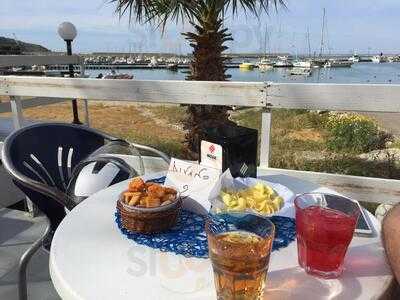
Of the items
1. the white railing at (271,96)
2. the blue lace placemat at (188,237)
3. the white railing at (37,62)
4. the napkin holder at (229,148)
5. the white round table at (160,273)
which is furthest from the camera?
the white railing at (37,62)

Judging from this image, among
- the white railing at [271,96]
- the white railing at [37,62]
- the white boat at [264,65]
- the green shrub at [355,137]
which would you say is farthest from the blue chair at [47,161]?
the white boat at [264,65]

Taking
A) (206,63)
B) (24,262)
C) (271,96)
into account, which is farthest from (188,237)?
(206,63)

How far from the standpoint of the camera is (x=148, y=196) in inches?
41.1

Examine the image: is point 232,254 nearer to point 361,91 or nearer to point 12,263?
point 361,91

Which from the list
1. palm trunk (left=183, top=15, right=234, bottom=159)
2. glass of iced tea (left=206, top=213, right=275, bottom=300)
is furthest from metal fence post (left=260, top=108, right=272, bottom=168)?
palm trunk (left=183, top=15, right=234, bottom=159)

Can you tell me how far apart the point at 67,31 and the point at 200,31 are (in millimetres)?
3145

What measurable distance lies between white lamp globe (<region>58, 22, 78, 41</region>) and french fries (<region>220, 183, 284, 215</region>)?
5635mm

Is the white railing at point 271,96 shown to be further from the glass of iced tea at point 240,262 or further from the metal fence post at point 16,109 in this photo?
the glass of iced tea at point 240,262

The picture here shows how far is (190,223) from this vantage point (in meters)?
1.12

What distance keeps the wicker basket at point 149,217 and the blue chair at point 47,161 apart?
62cm

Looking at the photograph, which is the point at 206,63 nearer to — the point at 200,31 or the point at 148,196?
the point at 200,31

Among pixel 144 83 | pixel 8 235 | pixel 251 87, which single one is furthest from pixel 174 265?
pixel 8 235

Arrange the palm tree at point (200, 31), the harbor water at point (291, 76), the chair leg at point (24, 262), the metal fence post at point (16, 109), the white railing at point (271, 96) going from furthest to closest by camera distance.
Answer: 1. the harbor water at point (291, 76)
2. the palm tree at point (200, 31)
3. the metal fence post at point (16, 109)
4. the white railing at point (271, 96)
5. the chair leg at point (24, 262)

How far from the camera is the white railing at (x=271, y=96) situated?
1.80 metres
